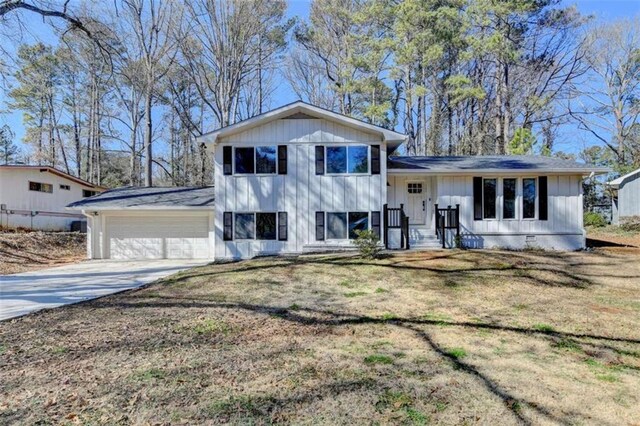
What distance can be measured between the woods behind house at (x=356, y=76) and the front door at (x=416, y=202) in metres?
8.62

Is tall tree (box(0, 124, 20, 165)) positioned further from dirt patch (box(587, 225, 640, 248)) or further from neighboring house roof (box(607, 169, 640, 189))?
neighboring house roof (box(607, 169, 640, 189))

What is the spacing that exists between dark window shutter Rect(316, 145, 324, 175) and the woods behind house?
9.41m

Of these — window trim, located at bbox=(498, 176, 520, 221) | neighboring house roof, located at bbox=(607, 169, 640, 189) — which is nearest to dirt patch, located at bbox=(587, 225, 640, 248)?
neighboring house roof, located at bbox=(607, 169, 640, 189)

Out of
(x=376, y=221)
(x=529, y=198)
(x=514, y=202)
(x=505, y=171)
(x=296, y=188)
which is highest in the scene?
(x=505, y=171)

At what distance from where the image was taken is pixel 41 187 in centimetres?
2028

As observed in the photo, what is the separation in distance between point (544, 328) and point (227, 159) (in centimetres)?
1025

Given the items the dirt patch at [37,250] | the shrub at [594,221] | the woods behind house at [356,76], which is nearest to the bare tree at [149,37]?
the woods behind house at [356,76]

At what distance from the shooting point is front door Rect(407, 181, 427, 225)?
13.4 m

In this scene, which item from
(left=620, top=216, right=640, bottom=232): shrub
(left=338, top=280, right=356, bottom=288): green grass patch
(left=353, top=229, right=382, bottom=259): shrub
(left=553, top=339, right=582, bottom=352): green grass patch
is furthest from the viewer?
(left=620, top=216, right=640, bottom=232): shrub

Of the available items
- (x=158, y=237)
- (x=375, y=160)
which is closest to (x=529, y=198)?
(x=375, y=160)

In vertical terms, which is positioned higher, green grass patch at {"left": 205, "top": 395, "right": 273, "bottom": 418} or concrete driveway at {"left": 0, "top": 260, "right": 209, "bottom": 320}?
green grass patch at {"left": 205, "top": 395, "right": 273, "bottom": 418}

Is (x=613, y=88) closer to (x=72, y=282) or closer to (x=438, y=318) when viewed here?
(x=438, y=318)

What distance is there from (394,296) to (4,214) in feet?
65.2

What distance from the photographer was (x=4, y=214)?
17.8m
